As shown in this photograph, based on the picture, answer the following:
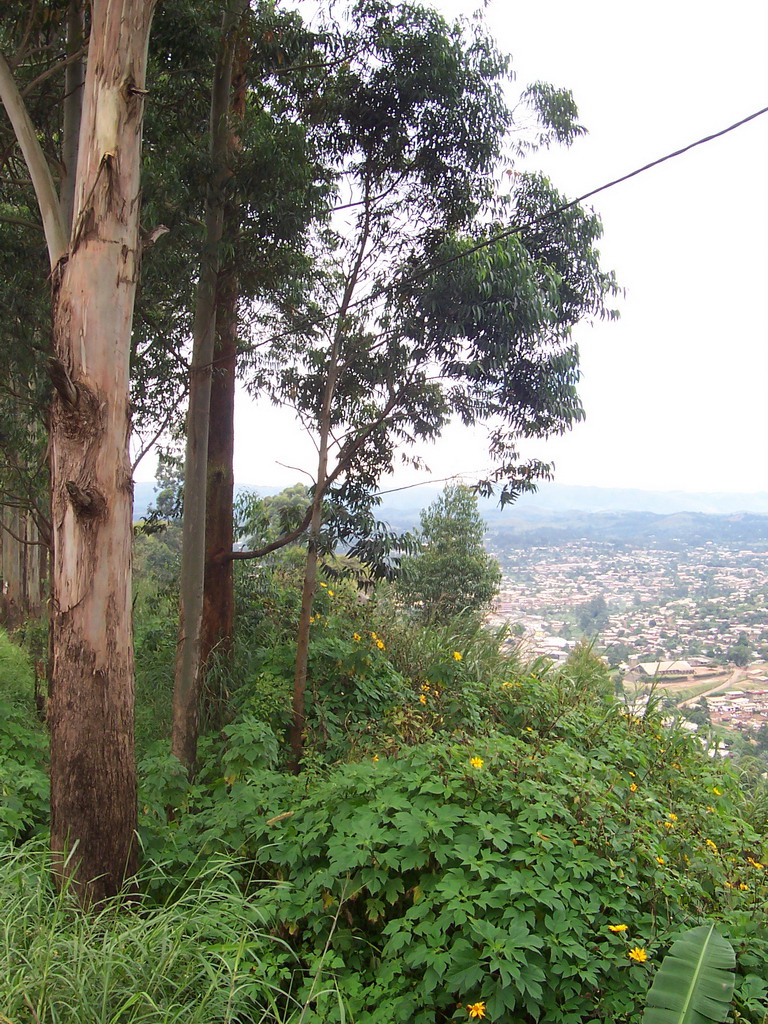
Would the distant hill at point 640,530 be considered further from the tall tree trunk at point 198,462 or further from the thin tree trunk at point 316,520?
the tall tree trunk at point 198,462

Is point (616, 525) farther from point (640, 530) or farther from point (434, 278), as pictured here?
point (434, 278)

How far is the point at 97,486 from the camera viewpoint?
351 cm

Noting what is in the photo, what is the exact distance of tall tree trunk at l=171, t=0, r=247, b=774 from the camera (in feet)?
16.9

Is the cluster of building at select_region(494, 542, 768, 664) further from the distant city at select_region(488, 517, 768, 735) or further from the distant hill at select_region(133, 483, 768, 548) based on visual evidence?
the distant hill at select_region(133, 483, 768, 548)

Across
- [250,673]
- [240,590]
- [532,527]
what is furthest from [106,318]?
[532,527]

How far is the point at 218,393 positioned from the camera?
20.9 feet

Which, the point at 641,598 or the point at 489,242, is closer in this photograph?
the point at 489,242

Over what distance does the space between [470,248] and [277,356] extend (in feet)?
7.52

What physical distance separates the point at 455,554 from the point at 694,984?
1213cm

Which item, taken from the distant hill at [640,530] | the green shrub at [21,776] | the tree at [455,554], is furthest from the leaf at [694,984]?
the distant hill at [640,530]

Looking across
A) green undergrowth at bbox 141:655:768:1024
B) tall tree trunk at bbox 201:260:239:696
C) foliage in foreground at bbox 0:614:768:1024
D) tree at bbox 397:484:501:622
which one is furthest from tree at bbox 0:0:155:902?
tree at bbox 397:484:501:622

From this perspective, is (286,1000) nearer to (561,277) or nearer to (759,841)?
(759,841)

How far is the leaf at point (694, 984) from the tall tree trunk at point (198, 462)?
3.59 m

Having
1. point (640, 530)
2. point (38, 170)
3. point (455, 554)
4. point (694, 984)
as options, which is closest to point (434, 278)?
point (38, 170)
